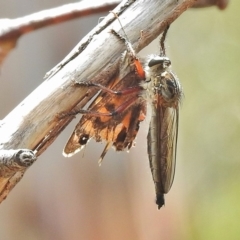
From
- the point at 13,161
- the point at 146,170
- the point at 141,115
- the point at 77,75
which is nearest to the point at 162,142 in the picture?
the point at 141,115

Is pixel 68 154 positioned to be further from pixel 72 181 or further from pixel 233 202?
pixel 233 202

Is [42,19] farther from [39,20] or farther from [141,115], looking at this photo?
[141,115]

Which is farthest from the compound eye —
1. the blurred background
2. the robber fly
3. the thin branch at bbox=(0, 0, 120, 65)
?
the blurred background

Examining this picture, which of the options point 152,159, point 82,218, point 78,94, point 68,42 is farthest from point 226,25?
point 78,94

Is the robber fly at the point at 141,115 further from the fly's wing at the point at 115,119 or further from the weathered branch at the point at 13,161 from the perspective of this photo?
the weathered branch at the point at 13,161

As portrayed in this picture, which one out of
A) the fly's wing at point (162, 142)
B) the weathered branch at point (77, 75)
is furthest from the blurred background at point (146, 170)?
the weathered branch at point (77, 75)

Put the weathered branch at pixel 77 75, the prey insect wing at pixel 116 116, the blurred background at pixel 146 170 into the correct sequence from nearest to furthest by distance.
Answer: the weathered branch at pixel 77 75, the prey insect wing at pixel 116 116, the blurred background at pixel 146 170
